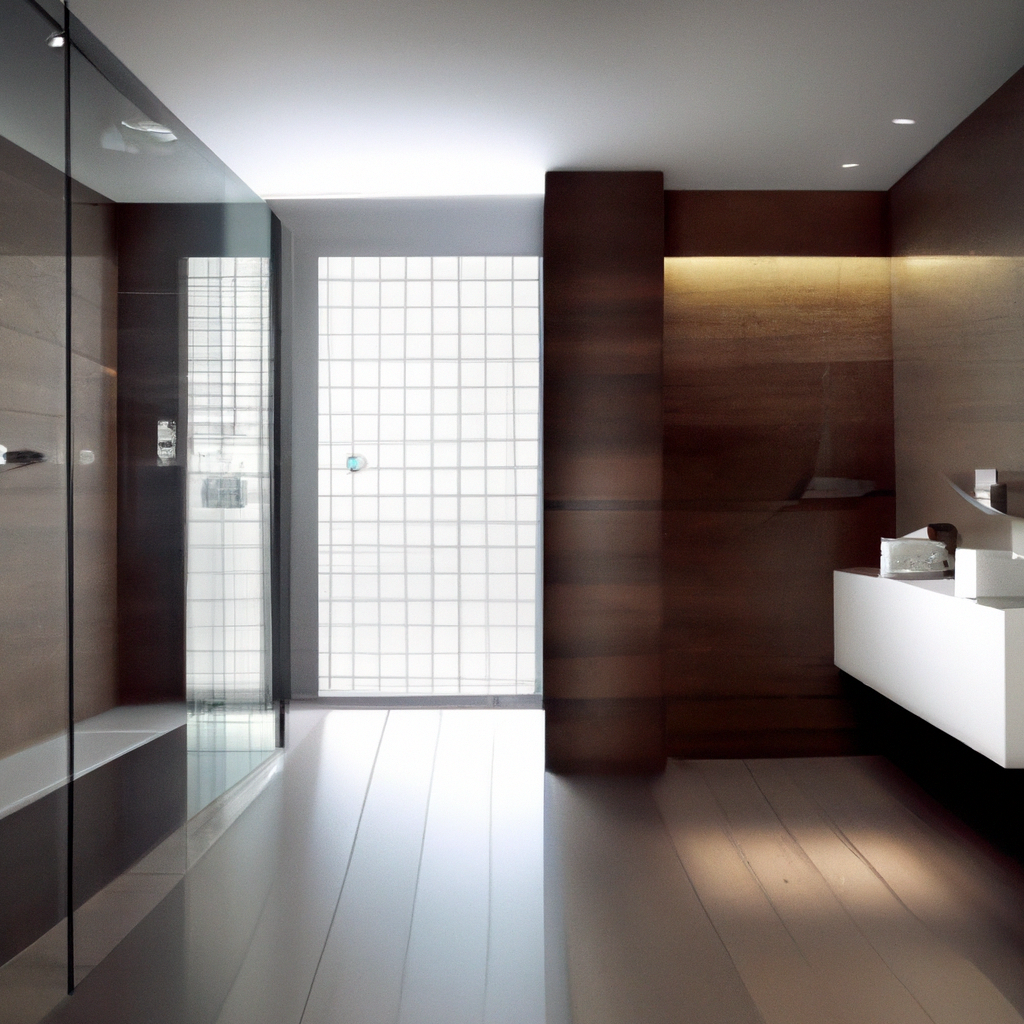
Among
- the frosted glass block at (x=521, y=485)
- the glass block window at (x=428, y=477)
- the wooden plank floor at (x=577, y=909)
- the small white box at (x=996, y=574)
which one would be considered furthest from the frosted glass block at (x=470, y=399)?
the small white box at (x=996, y=574)

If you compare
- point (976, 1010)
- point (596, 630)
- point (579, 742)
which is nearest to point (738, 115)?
point (596, 630)

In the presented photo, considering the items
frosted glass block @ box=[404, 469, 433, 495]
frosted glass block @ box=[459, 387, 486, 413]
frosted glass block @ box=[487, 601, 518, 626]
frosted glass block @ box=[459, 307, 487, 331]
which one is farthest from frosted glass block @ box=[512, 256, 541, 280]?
frosted glass block @ box=[487, 601, 518, 626]

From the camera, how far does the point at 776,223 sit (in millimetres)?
3795

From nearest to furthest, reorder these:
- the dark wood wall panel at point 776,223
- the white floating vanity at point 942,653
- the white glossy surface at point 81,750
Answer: the white glossy surface at point 81,750 → the white floating vanity at point 942,653 → the dark wood wall panel at point 776,223

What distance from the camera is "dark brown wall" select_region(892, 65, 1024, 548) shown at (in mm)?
2857

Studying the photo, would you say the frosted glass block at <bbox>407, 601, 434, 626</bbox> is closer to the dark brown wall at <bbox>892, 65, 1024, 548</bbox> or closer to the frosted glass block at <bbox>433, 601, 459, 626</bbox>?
the frosted glass block at <bbox>433, 601, 459, 626</bbox>

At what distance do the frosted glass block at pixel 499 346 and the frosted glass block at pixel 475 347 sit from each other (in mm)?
31

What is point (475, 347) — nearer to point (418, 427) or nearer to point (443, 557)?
point (418, 427)

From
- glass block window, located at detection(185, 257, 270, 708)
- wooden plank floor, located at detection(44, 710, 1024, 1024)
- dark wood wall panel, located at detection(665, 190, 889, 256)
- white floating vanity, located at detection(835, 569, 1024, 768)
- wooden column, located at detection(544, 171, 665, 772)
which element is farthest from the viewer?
dark wood wall panel, located at detection(665, 190, 889, 256)

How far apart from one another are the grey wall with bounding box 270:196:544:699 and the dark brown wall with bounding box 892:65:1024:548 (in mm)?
1739

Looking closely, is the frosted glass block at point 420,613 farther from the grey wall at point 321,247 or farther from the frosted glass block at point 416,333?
the frosted glass block at point 416,333

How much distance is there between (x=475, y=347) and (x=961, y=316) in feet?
7.13

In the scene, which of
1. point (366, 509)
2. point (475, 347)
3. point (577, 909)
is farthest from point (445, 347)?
point (577, 909)

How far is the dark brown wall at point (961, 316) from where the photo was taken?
2.86 metres
